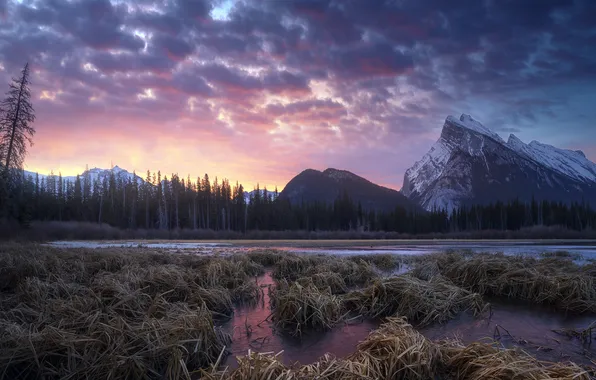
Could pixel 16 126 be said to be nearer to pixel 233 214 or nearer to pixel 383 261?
pixel 383 261

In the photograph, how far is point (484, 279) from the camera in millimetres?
12023

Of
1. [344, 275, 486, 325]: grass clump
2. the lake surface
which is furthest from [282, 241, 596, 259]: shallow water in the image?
[344, 275, 486, 325]: grass clump

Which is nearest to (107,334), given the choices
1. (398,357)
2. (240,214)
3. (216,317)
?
(216,317)

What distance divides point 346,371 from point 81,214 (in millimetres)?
105560

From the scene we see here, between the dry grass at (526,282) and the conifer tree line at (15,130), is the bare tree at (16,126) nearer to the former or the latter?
the conifer tree line at (15,130)

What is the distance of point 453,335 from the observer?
22.6 feet

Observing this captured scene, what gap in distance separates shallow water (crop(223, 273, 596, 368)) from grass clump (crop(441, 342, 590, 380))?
4.43ft

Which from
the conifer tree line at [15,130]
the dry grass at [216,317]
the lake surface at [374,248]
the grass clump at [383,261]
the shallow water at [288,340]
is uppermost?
the conifer tree line at [15,130]

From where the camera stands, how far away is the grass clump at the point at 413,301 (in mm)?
8469

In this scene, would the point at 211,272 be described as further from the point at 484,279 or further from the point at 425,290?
the point at 484,279

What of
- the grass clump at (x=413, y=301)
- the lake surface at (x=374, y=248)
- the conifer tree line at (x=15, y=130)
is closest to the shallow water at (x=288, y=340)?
the grass clump at (x=413, y=301)

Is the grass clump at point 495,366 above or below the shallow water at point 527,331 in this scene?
above

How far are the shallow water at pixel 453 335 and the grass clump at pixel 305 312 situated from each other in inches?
11.3

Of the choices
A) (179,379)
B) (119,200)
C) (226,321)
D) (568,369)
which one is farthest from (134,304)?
(119,200)
